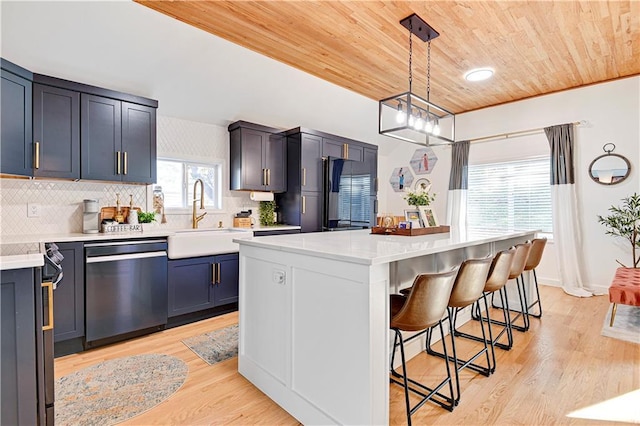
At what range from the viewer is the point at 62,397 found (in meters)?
2.03

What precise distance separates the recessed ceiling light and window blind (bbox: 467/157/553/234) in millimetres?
1870

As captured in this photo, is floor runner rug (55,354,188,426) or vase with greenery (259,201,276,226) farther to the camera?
vase with greenery (259,201,276,226)

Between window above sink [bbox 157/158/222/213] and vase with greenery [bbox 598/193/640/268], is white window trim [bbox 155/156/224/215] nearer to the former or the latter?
window above sink [bbox 157/158/222/213]

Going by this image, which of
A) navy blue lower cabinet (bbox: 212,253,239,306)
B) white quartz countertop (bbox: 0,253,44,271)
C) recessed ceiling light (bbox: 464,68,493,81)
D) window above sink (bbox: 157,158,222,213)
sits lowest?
navy blue lower cabinet (bbox: 212,253,239,306)

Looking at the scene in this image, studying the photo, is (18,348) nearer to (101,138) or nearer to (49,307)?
(49,307)

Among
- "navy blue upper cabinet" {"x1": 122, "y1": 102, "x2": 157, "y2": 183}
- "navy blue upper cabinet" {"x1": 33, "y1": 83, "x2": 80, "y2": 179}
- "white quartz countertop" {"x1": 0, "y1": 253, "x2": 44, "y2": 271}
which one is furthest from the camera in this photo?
"navy blue upper cabinet" {"x1": 122, "y1": 102, "x2": 157, "y2": 183}

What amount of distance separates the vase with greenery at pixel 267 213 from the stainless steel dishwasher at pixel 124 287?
1.77 meters

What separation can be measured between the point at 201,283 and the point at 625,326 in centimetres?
433

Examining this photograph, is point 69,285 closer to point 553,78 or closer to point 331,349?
point 331,349

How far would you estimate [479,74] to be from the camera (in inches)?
150

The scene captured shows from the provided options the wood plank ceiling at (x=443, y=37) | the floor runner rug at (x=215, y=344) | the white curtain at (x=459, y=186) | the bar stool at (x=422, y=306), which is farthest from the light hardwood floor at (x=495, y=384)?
the wood plank ceiling at (x=443, y=37)

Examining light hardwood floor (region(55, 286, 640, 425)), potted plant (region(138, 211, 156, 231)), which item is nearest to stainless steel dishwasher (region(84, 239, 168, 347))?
light hardwood floor (region(55, 286, 640, 425))

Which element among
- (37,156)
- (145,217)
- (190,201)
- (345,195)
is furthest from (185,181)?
(345,195)

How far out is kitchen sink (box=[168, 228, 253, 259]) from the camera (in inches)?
124
